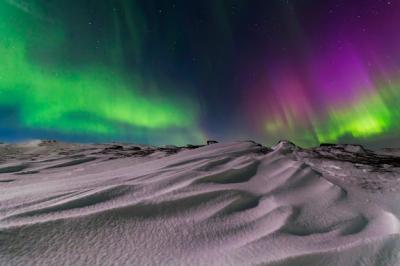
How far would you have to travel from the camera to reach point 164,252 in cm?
200

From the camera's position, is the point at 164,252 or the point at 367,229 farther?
the point at 367,229

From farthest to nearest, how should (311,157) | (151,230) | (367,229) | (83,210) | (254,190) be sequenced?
1. (311,157)
2. (254,190)
3. (367,229)
4. (83,210)
5. (151,230)

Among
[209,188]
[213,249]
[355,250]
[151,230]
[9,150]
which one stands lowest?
[355,250]

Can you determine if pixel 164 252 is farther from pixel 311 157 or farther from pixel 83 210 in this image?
pixel 311 157

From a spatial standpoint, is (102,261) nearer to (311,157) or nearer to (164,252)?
(164,252)

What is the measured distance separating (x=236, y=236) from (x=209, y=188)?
1.03 m

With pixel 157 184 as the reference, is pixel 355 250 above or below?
below

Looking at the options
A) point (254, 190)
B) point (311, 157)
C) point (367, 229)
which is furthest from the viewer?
point (311, 157)

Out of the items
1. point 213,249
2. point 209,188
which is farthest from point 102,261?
point 209,188

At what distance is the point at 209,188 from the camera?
3.35 m

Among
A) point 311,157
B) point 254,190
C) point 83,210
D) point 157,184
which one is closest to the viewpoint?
point 83,210

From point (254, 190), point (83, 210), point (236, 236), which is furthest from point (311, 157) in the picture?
point (83, 210)

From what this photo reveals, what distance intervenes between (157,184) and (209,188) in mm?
548

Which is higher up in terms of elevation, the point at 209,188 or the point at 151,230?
the point at 209,188
